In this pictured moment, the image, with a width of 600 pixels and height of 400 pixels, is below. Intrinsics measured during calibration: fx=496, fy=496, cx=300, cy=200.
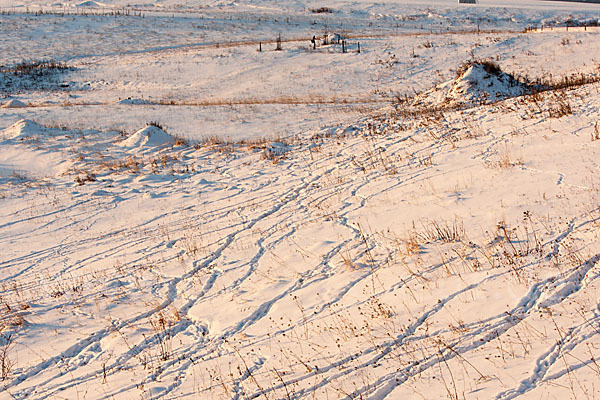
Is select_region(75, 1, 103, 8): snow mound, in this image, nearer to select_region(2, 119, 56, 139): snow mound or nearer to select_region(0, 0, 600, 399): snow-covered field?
select_region(0, 0, 600, 399): snow-covered field

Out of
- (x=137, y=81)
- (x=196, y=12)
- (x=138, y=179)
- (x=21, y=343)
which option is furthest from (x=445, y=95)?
Answer: (x=196, y=12)

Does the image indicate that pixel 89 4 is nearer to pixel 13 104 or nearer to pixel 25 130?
pixel 13 104

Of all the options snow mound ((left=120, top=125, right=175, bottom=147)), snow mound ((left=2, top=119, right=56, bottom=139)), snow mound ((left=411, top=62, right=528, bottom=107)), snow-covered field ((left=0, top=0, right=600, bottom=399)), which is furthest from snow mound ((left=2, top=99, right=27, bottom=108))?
snow mound ((left=411, top=62, right=528, bottom=107))

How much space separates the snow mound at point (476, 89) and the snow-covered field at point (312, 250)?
0.34 feet

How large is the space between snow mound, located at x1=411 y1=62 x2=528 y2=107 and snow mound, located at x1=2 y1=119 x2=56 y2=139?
14258mm

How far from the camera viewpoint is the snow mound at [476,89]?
17.0 m

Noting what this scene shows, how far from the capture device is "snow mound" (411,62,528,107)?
17.0m

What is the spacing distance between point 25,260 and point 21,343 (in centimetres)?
350

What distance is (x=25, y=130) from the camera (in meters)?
18.7

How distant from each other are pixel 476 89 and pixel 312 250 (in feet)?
41.3

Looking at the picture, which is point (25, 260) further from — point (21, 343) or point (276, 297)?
point (276, 297)

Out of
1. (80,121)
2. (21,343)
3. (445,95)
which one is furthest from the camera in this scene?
(80,121)

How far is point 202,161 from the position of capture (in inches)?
595

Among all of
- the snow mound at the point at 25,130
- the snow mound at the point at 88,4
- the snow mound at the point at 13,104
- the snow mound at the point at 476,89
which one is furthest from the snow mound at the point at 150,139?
the snow mound at the point at 88,4
